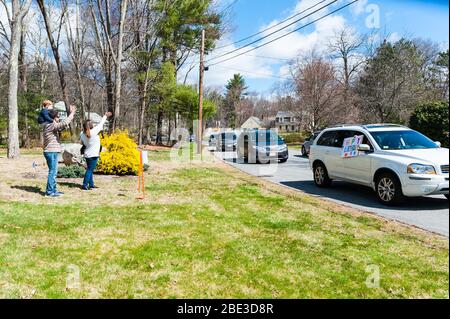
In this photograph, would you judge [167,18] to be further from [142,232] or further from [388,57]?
[142,232]

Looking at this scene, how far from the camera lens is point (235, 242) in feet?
17.0

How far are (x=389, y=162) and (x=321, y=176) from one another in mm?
2823

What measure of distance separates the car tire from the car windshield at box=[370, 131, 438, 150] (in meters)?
0.77

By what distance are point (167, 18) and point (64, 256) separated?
993 inches

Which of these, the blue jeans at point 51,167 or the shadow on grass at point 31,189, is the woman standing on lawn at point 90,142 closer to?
the blue jeans at point 51,167

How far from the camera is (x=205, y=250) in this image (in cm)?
481

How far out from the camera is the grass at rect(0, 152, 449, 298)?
369cm

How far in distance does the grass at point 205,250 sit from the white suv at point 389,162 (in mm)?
1300

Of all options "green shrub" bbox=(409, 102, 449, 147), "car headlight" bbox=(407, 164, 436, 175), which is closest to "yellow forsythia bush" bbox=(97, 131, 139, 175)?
A: "car headlight" bbox=(407, 164, 436, 175)

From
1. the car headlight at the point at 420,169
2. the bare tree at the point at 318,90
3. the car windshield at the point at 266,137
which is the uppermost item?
the bare tree at the point at 318,90

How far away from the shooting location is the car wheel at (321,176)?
10430mm

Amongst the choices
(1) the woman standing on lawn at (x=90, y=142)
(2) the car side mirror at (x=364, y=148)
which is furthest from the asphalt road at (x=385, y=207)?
(1) the woman standing on lawn at (x=90, y=142)

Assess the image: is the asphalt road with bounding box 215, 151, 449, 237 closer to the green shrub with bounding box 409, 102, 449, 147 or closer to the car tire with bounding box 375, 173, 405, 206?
the car tire with bounding box 375, 173, 405, 206

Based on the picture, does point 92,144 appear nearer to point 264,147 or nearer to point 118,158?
point 118,158
